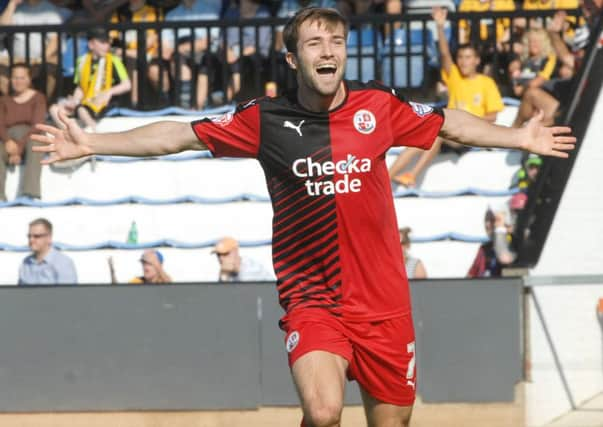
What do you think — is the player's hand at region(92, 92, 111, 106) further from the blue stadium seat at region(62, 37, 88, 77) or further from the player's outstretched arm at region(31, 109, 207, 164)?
the player's outstretched arm at region(31, 109, 207, 164)

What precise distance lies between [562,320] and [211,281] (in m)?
2.92

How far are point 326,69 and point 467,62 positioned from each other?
6502 millimetres

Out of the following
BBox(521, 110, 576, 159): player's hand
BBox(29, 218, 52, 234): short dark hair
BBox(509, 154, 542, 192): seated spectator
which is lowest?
BBox(29, 218, 52, 234): short dark hair

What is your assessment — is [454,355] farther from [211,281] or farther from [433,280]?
[211,281]

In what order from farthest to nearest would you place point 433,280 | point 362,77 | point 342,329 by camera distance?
point 362,77 < point 433,280 < point 342,329

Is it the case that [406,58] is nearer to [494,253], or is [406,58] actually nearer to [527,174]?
[527,174]

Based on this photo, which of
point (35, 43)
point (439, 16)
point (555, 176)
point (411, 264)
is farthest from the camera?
point (35, 43)

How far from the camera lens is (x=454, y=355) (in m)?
11.2

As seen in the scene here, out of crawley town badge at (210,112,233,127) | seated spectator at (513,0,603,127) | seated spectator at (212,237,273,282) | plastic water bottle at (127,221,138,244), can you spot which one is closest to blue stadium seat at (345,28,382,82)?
seated spectator at (513,0,603,127)

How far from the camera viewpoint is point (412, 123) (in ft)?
21.7

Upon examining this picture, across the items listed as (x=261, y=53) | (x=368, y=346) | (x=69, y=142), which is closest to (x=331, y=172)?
(x=368, y=346)

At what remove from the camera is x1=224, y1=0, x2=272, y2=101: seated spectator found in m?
13.4

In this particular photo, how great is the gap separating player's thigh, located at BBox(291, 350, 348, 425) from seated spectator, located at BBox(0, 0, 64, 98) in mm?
7851

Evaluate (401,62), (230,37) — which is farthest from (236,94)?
(401,62)
